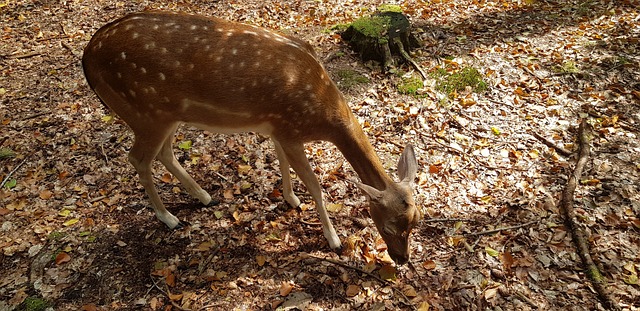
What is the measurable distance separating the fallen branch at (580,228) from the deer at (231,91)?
1.61 m

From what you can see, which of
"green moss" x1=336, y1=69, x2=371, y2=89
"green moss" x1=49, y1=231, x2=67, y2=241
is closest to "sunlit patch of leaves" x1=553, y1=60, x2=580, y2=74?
"green moss" x1=336, y1=69, x2=371, y2=89

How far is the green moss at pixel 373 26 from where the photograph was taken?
254 inches

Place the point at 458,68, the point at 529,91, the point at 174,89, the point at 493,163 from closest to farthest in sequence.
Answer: the point at 174,89, the point at 493,163, the point at 529,91, the point at 458,68

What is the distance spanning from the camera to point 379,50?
21.3 ft

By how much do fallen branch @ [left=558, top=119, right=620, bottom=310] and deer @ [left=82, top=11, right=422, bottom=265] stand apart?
63.3 inches

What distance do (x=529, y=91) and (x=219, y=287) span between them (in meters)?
4.76

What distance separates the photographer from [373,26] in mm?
6605

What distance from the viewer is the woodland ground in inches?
151

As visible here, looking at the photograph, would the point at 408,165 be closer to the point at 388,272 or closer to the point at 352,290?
the point at 388,272

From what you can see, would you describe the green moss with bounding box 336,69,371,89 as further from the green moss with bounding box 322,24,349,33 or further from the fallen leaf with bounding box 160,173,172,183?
the fallen leaf with bounding box 160,173,172,183

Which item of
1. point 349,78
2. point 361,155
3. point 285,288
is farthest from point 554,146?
point 285,288

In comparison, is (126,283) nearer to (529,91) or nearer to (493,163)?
(493,163)

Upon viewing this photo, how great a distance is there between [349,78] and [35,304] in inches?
179

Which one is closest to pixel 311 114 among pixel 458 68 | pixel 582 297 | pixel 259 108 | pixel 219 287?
pixel 259 108
